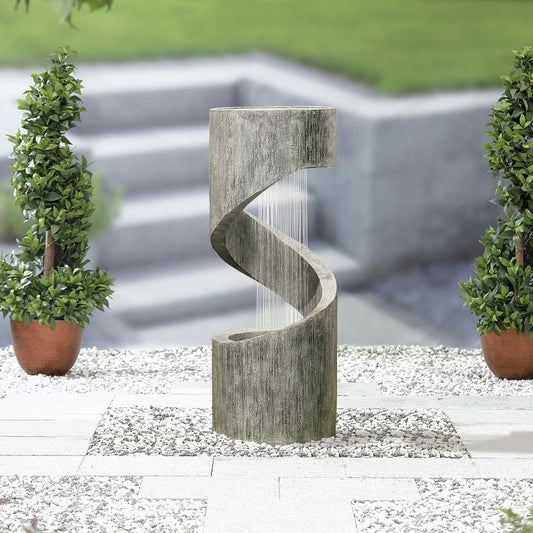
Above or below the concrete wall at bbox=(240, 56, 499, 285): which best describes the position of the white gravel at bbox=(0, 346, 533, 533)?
below

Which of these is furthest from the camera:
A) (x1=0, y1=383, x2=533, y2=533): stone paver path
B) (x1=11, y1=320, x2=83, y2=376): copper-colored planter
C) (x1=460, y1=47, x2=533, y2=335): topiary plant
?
(x1=11, y1=320, x2=83, y2=376): copper-colored planter

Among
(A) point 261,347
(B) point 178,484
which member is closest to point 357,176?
(A) point 261,347

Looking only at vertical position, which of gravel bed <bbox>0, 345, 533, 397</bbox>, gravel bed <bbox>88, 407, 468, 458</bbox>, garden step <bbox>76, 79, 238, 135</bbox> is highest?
garden step <bbox>76, 79, 238, 135</bbox>

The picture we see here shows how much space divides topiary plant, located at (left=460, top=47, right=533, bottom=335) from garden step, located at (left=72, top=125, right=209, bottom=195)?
2184mm

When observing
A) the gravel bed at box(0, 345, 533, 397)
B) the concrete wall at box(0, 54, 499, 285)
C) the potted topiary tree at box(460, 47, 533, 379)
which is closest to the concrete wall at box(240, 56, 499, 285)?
the concrete wall at box(0, 54, 499, 285)

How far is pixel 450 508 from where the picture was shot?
3.42 m

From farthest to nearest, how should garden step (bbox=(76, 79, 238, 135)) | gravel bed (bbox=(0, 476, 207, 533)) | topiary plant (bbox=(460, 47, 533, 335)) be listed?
garden step (bbox=(76, 79, 238, 135)), topiary plant (bbox=(460, 47, 533, 335)), gravel bed (bbox=(0, 476, 207, 533))

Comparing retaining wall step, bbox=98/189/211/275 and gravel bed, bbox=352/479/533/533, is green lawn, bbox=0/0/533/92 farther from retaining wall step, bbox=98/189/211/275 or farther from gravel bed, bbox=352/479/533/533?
gravel bed, bbox=352/479/533/533

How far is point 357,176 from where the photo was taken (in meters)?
6.48

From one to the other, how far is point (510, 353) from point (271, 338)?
1.95m

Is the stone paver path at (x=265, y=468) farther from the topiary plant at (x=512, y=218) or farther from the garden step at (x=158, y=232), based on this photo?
the garden step at (x=158, y=232)

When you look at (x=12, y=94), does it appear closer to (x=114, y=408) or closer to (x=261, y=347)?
(x=114, y=408)

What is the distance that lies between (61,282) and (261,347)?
67.6 inches

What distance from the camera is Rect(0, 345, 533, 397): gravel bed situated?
17.0 feet
